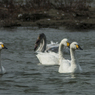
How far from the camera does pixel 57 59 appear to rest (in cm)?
1511

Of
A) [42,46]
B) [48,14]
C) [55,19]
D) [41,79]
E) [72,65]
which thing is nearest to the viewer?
[41,79]

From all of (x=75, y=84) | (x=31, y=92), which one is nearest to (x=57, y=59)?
(x=75, y=84)

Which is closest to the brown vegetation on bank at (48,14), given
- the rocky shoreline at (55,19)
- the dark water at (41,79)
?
the rocky shoreline at (55,19)

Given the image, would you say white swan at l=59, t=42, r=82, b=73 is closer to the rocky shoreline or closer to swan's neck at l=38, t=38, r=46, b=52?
swan's neck at l=38, t=38, r=46, b=52

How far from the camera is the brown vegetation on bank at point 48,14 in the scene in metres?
44.4

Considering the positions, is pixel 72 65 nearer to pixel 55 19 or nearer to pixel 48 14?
pixel 55 19

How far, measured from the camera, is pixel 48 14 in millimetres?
47375

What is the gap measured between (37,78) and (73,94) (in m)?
2.56

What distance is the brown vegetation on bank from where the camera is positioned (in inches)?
1748

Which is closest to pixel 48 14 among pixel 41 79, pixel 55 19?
pixel 55 19

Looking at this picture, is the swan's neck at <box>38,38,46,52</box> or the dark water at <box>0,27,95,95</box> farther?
the swan's neck at <box>38,38,46,52</box>

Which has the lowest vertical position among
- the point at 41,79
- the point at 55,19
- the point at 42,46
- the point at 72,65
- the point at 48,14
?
the point at 55,19

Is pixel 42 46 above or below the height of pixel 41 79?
below

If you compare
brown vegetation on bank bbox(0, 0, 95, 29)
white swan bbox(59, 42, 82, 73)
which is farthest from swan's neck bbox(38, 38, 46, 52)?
brown vegetation on bank bbox(0, 0, 95, 29)
